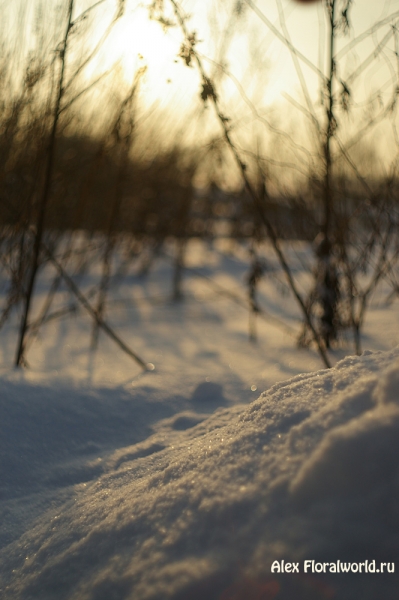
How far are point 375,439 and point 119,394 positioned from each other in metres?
1.00

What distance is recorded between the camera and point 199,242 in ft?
19.7

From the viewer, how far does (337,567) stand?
1.67 feet

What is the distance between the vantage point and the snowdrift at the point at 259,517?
1.70ft

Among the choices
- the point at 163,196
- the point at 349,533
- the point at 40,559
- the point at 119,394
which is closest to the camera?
the point at 349,533

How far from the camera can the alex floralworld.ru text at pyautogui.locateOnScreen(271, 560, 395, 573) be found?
0.51m

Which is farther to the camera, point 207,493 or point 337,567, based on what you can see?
point 207,493

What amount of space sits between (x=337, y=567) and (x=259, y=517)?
0.32 feet

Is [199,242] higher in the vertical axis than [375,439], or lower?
higher

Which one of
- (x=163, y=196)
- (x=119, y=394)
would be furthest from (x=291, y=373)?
(x=163, y=196)

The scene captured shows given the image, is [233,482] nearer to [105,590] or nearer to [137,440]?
[105,590]

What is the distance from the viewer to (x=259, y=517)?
57cm

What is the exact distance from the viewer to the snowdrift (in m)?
0.52

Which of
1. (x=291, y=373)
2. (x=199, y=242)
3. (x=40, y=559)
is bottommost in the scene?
(x=40, y=559)

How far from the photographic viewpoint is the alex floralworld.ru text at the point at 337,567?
1.67 ft
